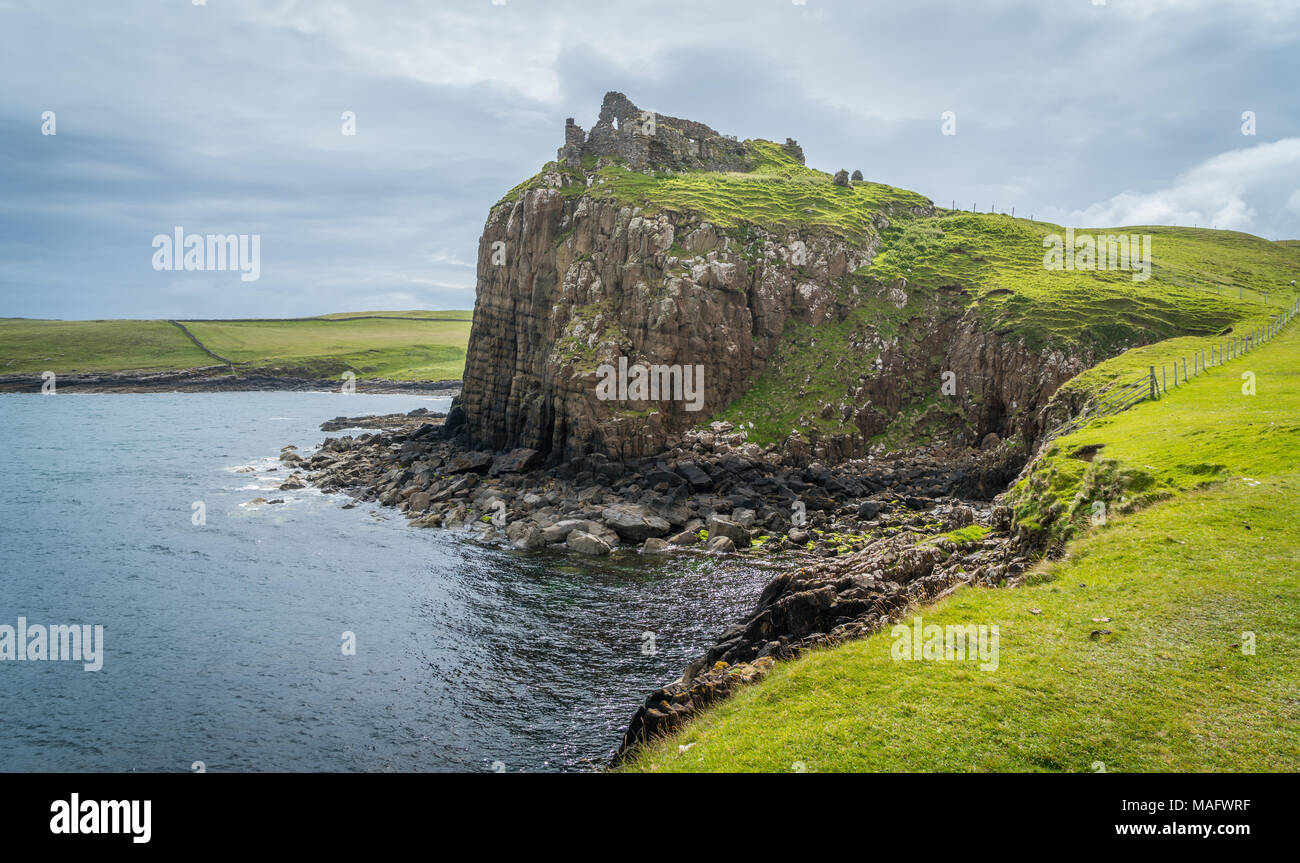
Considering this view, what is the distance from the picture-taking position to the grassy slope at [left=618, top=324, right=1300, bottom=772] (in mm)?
11461

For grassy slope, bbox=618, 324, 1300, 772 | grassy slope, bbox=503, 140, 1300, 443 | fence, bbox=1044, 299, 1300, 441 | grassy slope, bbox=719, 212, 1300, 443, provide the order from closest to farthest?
grassy slope, bbox=618, 324, 1300, 772, fence, bbox=1044, 299, 1300, 441, grassy slope, bbox=719, 212, 1300, 443, grassy slope, bbox=503, 140, 1300, 443

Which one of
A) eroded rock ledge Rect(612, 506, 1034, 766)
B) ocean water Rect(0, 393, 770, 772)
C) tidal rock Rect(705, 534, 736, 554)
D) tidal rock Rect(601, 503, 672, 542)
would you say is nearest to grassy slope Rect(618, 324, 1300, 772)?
eroded rock ledge Rect(612, 506, 1034, 766)

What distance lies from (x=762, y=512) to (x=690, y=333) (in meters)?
22.8

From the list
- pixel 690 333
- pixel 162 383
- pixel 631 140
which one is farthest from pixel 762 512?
pixel 162 383

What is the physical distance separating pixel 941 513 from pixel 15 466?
9837 cm

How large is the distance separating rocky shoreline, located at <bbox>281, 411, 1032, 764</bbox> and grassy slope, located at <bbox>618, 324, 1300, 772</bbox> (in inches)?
139

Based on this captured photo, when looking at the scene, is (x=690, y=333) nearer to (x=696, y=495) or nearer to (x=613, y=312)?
(x=613, y=312)

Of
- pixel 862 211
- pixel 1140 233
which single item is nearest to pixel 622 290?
pixel 862 211

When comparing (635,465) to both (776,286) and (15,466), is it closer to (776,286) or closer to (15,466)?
(776,286)

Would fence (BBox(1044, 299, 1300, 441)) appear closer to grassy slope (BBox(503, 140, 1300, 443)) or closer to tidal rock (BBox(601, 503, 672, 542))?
grassy slope (BBox(503, 140, 1300, 443))

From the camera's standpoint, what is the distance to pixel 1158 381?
134ft

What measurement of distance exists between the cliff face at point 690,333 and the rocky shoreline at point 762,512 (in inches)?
138
